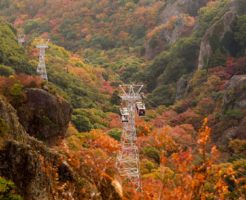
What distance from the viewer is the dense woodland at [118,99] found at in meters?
10.1

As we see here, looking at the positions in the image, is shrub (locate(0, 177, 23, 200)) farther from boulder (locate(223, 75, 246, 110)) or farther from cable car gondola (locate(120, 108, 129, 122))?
boulder (locate(223, 75, 246, 110))

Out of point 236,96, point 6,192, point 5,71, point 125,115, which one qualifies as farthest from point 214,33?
point 6,192

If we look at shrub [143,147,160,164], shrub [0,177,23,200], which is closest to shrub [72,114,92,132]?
shrub [143,147,160,164]

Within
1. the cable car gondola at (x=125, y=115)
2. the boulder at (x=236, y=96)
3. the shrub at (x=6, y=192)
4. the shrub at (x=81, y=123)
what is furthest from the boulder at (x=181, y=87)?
the shrub at (x=6, y=192)

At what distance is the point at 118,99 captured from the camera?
5556cm

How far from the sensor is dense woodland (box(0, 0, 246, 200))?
33.2 feet

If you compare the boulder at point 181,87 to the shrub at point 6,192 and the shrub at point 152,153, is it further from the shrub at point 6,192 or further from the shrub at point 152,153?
the shrub at point 6,192

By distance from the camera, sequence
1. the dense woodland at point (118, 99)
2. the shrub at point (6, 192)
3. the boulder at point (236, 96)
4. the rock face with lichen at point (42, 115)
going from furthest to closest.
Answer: the boulder at point (236, 96), the rock face with lichen at point (42, 115), the dense woodland at point (118, 99), the shrub at point (6, 192)

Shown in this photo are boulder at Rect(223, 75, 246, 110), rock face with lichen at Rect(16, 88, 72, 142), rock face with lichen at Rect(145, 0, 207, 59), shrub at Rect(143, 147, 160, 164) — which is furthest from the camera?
rock face with lichen at Rect(145, 0, 207, 59)

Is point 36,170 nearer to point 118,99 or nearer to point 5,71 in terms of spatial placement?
point 5,71

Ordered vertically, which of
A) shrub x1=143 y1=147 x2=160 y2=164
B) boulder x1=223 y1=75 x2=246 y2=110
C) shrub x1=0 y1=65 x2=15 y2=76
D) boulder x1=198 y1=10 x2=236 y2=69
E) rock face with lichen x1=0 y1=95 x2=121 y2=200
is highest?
boulder x1=198 y1=10 x2=236 y2=69

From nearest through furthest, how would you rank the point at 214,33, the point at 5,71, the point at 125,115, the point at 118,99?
the point at 125,115, the point at 5,71, the point at 118,99, the point at 214,33

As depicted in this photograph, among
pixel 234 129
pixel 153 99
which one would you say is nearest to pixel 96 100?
pixel 153 99

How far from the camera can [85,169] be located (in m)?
12.6
